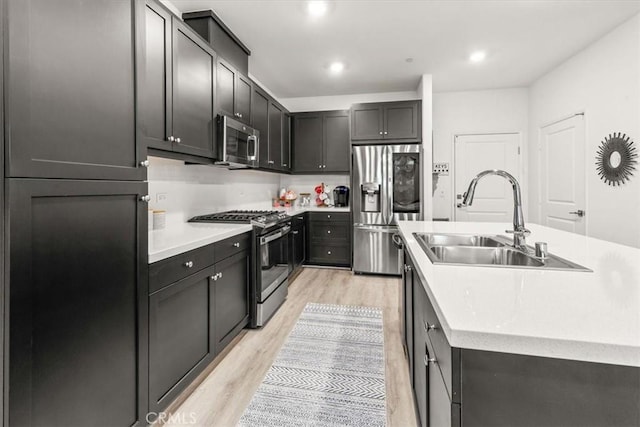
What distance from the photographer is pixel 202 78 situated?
2.21 metres

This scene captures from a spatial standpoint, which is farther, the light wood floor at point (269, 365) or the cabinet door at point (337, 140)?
the cabinet door at point (337, 140)

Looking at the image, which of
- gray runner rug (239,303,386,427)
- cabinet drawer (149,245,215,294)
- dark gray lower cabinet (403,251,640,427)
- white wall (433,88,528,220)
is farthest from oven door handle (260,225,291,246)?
white wall (433,88,528,220)

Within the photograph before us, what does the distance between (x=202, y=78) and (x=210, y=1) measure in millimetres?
762

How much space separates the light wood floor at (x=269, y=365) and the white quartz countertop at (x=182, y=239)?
2.77ft

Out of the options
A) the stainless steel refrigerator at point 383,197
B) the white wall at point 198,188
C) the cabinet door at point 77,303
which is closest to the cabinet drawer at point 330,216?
the stainless steel refrigerator at point 383,197

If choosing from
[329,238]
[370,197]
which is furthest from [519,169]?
[329,238]

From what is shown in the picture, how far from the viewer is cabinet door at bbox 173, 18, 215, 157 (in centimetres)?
195

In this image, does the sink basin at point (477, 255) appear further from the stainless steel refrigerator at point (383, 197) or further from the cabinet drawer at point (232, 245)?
the stainless steel refrigerator at point (383, 197)

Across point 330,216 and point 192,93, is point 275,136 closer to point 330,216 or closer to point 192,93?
point 330,216

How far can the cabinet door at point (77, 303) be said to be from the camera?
2.93 feet

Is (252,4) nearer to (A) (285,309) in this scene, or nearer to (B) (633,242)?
(A) (285,309)

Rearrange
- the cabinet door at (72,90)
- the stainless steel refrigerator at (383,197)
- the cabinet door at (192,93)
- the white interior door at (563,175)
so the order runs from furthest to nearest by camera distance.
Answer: the stainless steel refrigerator at (383,197) → the white interior door at (563,175) → the cabinet door at (192,93) → the cabinet door at (72,90)

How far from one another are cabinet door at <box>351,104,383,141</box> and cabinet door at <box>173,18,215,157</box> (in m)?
2.37

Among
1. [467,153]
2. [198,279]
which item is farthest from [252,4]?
[467,153]
